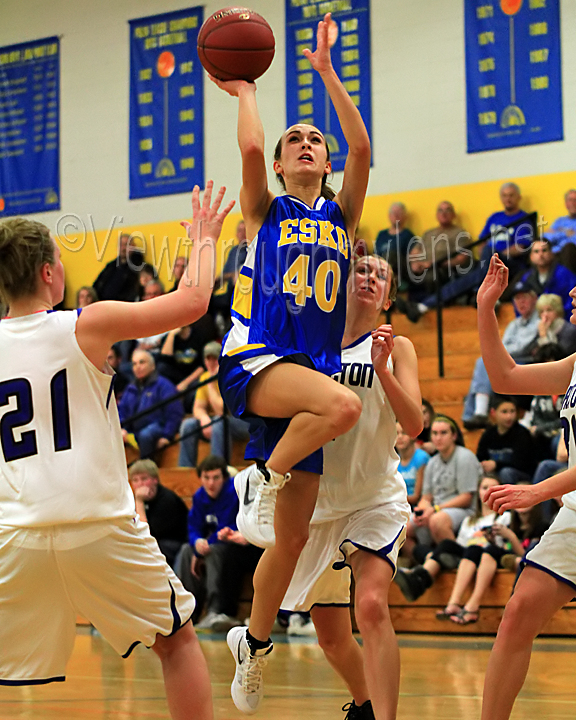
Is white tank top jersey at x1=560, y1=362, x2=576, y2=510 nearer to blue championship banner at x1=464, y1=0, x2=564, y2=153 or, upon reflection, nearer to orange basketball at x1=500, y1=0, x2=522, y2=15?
blue championship banner at x1=464, y1=0, x2=564, y2=153

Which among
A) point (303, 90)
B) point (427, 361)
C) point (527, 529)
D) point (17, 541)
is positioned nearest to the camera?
point (17, 541)

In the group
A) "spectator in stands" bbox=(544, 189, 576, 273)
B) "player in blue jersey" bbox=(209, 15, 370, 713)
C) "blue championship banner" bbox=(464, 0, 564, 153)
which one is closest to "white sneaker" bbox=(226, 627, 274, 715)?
"player in blue jersey" bbox=(209, 15, 370, 713)

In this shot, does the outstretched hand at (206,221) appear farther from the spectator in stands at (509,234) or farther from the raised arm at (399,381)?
the spectator in stands at (509,234)

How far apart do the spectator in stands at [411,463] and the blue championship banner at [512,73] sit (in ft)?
14.6

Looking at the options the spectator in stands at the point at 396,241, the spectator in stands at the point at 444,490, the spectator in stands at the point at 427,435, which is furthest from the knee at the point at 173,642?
the spectator in stands at the point at 396,241

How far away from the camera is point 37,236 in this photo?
9.11ft

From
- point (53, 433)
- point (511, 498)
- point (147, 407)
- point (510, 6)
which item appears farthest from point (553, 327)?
point (53, 433)

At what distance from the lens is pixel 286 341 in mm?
3600

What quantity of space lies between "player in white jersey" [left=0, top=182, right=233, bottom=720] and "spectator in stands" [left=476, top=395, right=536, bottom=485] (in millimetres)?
5346

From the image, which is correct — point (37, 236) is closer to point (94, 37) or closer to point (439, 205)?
point (439, 205)

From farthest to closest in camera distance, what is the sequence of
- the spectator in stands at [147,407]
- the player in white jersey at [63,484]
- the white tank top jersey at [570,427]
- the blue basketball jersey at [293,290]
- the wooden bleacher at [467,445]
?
the spectator in stands at [147,407] < the wooden bleacher at [467,445] < the blue basketball jersey at [293,290] < the white tank top jersey at [570,427] < the player in white jersey at [63,484]

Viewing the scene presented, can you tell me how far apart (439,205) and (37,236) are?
8.58 metres

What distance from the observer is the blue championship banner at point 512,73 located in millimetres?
10500

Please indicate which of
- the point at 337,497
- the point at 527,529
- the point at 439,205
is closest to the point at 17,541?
the point at 337,497
